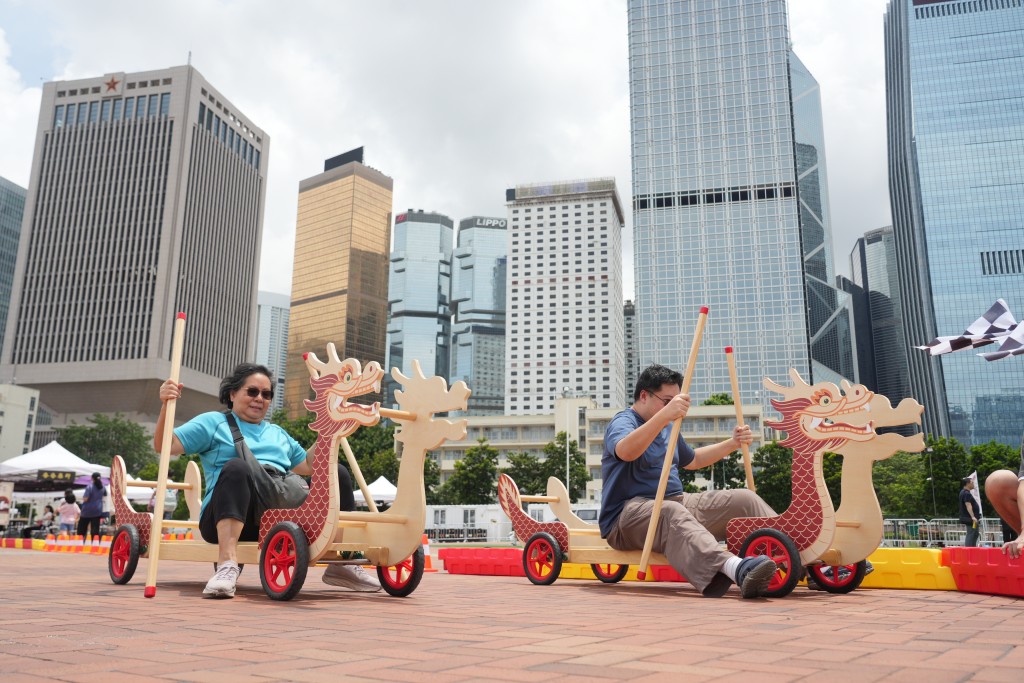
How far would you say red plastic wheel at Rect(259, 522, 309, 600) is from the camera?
3.94 metres

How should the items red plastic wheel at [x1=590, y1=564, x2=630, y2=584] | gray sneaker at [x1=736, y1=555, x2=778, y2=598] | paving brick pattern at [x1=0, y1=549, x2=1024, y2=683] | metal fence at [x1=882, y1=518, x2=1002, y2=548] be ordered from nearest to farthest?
paving brick pattern at [x1=0, y1=549, x2=1024, y2=683]
gray sneaker at [x1=736, y1=555, x2=778, y2=598]
red plastic wheel at [x1=590, y1=564, x2=630, y2=584]
metal fence at [x1=882, y1=518, x2=1002, y2=548]

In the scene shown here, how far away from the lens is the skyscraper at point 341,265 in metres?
142

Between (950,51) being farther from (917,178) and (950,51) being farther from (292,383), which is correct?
(292,383)

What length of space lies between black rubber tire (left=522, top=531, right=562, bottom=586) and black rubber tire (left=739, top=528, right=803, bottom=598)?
1.45 m

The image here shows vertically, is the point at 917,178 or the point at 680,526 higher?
the point at 917,178

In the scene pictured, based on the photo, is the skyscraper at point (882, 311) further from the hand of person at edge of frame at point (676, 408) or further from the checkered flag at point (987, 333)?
the hand of person at edge of frame at point (676, 408)

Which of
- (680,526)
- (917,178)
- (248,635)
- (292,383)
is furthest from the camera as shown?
(292,383)

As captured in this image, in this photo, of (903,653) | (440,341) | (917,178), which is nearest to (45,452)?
(903,653)

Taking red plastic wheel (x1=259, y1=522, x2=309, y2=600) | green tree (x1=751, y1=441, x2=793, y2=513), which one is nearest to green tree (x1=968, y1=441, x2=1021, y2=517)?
green tree (x1=751, y1=441, x2=793, y2=513)

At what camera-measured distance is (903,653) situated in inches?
90.0

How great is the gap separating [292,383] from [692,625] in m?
138

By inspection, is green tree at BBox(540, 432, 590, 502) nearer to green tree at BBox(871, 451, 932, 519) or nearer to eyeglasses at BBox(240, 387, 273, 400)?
green tree at BBox(871, 451, 932, 519)

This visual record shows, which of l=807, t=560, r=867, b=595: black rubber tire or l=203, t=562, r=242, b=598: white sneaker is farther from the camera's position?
l=807, t=560, r=867, b=595: black rubber tire

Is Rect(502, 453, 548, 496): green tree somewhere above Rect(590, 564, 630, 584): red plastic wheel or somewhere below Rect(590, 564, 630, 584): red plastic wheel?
above
